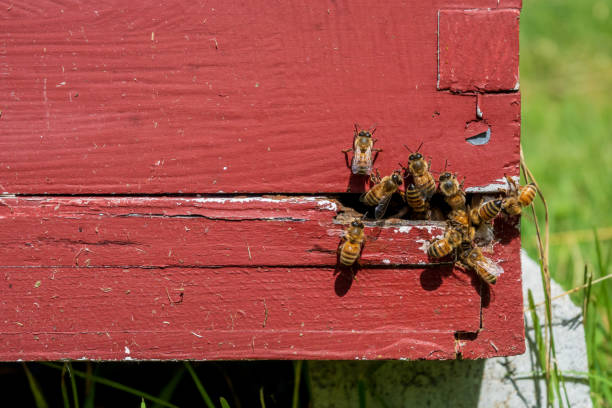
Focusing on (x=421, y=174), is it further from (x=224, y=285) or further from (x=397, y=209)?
(x=224, y=285)

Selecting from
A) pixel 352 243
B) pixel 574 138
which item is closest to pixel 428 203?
pixel 352 243

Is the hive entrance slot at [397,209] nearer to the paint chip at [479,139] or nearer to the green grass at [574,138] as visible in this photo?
the paint chip at [479,139]

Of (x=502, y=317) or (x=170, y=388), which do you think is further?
(x=170, y=388)

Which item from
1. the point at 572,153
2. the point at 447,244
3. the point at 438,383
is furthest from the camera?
the point at 572,153

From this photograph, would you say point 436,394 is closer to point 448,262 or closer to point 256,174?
point 448,262

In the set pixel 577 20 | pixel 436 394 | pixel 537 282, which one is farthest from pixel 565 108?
pixel 436 394
